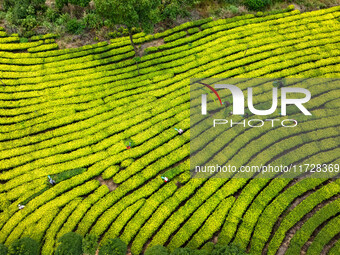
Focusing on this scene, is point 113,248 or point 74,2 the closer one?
point 113,248

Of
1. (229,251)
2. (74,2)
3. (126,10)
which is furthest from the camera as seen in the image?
(74,2)

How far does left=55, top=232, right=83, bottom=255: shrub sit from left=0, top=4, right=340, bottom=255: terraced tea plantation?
2.92 meters

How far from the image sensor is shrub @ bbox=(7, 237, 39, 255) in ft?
58.4

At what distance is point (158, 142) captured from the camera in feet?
83.2

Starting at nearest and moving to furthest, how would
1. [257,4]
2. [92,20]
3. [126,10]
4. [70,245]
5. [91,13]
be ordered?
[70,245] → [126,10] → [92,20] → [91,13] → [257,4]

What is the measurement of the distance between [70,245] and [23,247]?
3479 millimetres

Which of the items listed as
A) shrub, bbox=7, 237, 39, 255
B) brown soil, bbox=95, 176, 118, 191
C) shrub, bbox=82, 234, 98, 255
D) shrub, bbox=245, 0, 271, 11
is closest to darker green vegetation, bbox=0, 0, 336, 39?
shrub, bbox=245, 0, 271, 11

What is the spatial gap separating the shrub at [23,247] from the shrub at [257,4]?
3848cm

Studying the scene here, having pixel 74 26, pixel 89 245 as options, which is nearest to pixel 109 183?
pixel 89 245

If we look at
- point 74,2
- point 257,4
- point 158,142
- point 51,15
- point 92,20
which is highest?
point 74,2

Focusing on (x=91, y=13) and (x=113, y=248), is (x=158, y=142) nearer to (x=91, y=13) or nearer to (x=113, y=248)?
(x=113, y=248)

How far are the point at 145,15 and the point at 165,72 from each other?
682 centimetres

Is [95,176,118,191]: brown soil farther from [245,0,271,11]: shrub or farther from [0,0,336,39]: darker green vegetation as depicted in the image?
[245,0,271,11]: shrub

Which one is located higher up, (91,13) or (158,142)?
(91,13)
